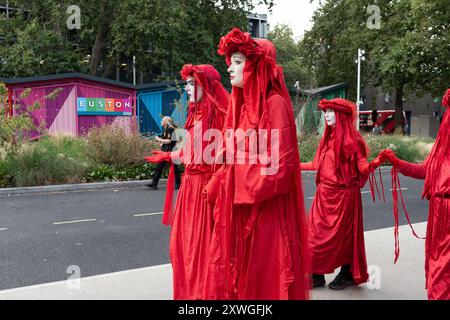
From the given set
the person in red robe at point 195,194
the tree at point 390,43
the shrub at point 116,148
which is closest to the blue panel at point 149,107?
the shrub at point 116,148

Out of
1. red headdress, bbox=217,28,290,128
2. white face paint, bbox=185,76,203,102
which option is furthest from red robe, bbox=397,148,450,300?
white face paint, bbox=185,76,203,102

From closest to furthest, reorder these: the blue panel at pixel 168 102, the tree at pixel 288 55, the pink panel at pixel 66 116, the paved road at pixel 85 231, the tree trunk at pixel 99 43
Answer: the paved road at pixel 85 231
the pink panel at pixel 66 116
the blue panel at pixel 168 102
the tree trunk at pixel 99 43
the tree at pixel 288 55

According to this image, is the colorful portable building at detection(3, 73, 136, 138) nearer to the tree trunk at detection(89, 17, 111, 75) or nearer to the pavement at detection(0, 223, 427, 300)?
the tree trunk at detection(89, 17, 111, 75)

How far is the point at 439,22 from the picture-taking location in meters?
23.0

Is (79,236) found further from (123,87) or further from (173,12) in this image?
(173,12)

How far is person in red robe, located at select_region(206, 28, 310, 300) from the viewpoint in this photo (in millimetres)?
3082

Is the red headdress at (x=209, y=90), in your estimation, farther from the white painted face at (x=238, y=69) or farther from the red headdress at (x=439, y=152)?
the red headdress at (x=439, y=152)

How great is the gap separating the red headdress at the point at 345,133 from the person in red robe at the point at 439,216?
0.88 metres

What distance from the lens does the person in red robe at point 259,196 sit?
3082mm

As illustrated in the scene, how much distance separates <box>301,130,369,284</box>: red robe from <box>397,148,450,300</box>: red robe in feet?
3.00

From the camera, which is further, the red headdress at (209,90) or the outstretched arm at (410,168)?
the red headdress at (209,90)

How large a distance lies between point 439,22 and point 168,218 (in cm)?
2194

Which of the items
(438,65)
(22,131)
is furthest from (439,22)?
(22,131)

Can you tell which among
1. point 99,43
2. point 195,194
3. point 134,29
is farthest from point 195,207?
point 99,43
